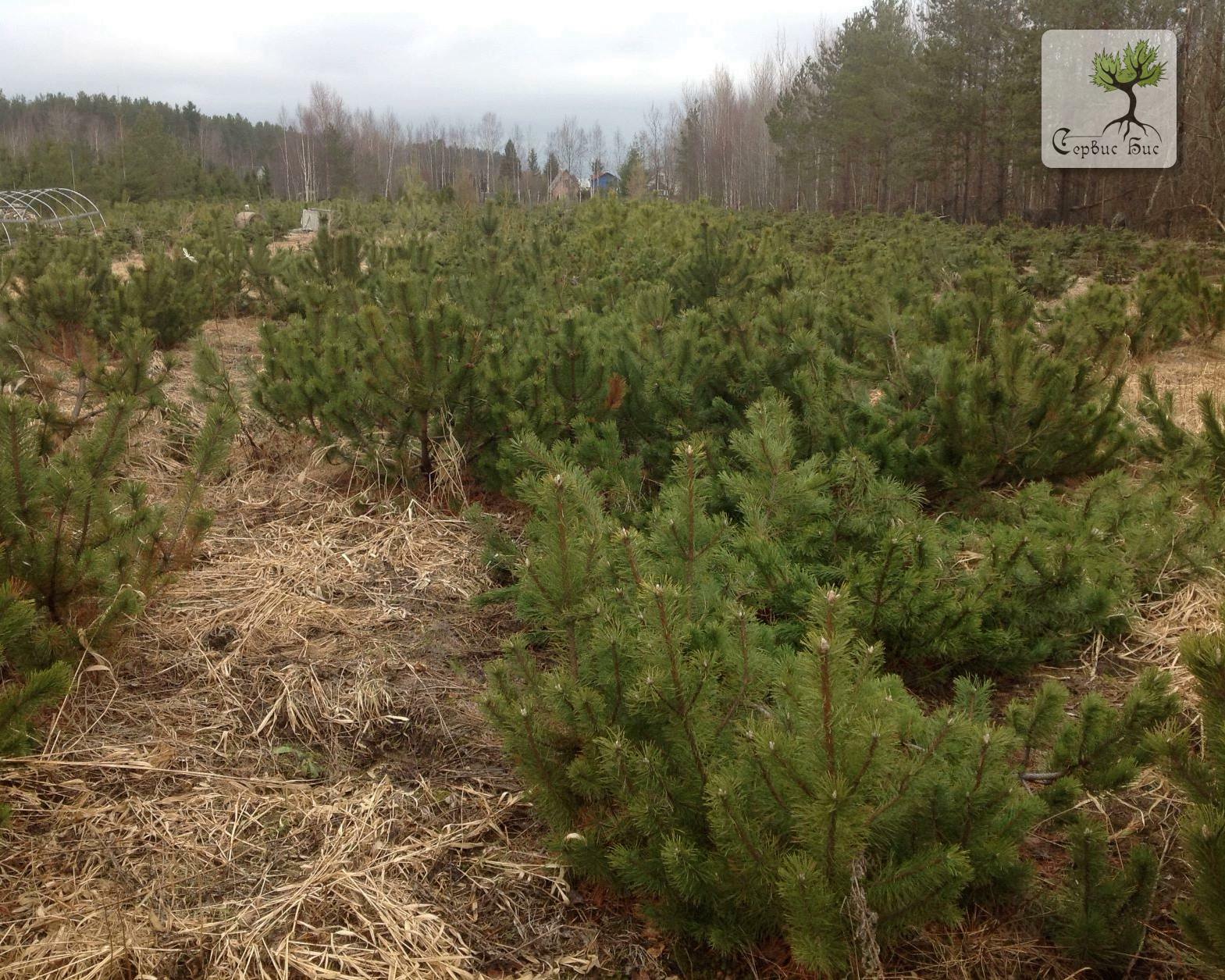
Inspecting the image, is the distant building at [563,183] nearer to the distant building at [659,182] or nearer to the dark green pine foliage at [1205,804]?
the distant building at [659,182]

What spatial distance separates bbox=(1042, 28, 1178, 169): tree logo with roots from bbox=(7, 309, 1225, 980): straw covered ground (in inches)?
754

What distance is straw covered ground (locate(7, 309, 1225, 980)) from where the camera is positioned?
2061mm

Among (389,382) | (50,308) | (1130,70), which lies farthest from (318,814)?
(1130,70)

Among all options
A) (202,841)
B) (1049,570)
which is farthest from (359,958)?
(1049,570)

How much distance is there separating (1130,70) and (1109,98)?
166cm

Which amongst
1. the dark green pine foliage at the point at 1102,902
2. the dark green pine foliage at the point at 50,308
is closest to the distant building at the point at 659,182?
the dark green pine foliage at the point at 50,308

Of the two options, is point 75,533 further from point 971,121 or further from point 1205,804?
point 971,121

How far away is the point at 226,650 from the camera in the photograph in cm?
327

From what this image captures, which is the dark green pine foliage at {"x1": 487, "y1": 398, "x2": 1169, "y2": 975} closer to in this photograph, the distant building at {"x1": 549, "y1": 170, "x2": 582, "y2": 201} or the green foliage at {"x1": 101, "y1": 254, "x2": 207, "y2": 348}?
the green foliage at {"x1": 101, "y1": 254, "x2": 207, "y2": 348}

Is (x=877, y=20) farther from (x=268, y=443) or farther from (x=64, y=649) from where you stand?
(x=64, y=649)

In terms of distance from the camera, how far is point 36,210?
770 inches

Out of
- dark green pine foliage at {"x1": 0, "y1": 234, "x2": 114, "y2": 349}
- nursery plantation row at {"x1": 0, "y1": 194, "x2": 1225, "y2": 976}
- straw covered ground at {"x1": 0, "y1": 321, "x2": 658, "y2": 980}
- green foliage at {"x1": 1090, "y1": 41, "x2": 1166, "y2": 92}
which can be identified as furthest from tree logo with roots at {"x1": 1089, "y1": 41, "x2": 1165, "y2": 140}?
straw covered ground at {"x1": 0, "y1": 321, "x2": 658, "y2": 980}

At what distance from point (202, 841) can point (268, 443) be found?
126 inches

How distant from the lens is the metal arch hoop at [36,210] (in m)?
15.3
